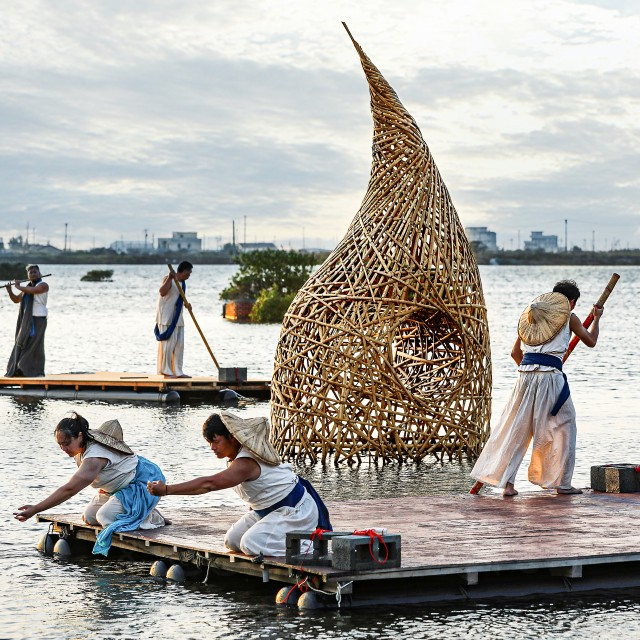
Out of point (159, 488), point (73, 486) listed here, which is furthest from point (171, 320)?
point (159, 488)

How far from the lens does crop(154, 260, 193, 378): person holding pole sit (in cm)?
2384

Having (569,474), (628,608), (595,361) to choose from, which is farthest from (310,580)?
(595,361)

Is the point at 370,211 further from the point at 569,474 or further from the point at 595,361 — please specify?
the point at 595,361

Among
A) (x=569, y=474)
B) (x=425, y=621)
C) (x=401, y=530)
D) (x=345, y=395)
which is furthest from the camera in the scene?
(x=345, y=395)

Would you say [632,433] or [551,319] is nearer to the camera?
[551,319]

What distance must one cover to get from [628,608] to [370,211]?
25.2ft

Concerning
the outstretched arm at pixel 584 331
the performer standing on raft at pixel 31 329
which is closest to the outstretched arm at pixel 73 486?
the outstretched arm at pixel 584 331

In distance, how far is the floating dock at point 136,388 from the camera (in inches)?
949

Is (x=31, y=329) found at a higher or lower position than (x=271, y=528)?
higher

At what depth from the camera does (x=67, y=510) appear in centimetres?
1345

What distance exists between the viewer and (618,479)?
1299cm

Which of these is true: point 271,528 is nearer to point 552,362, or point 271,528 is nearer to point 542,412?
point 542,412

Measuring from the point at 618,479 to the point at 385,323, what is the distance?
366 cm

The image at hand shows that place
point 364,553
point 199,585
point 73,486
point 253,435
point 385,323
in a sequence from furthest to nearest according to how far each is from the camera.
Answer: point 385,323
point 73,486
point 199,585
point 253,435
point 364,553
